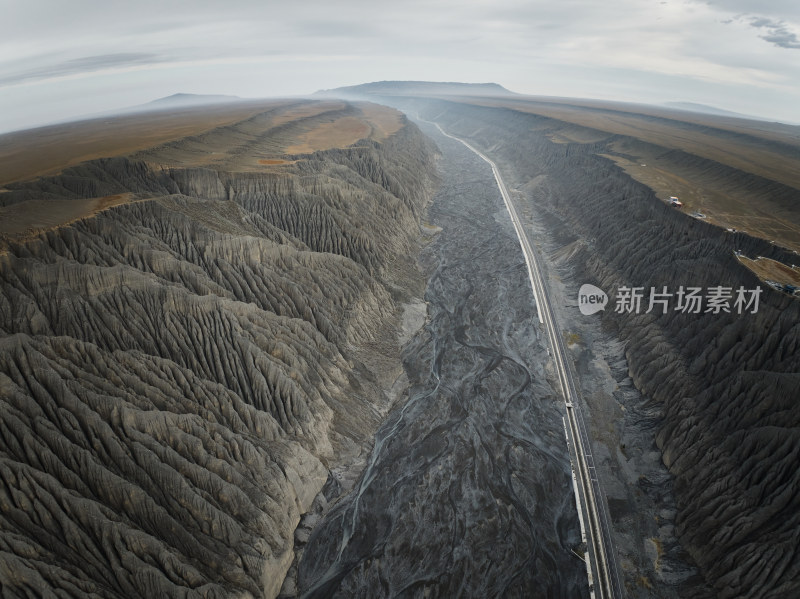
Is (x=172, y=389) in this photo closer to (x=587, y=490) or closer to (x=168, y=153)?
(x=587, y=490)

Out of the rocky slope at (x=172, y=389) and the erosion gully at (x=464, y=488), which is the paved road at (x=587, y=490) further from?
A: the rocky slope at (x=172, y=389)

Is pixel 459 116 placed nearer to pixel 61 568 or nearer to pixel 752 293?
pixel 752 293

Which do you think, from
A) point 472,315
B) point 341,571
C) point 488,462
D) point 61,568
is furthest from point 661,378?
point 61,568

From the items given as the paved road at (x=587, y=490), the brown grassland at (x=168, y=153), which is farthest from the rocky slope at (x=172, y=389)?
the paved road at (x=587, y=490)

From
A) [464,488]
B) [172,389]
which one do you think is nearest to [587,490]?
[464,488]

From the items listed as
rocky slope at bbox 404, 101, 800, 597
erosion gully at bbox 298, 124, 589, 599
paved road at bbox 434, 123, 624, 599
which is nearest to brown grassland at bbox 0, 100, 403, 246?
erosion gully at bbox 298, 124, 589, 599
